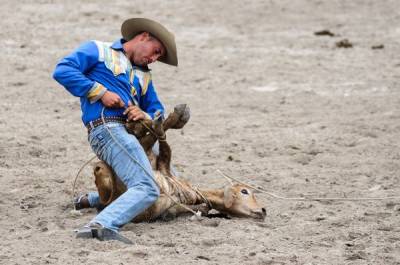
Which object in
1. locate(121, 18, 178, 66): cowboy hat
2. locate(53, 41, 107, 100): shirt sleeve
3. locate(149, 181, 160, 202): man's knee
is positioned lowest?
locate(149, 181, 160, 202): man's knee

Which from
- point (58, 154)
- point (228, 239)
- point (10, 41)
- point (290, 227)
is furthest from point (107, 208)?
point (10, 41)

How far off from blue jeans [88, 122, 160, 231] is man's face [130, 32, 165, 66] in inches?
16.8

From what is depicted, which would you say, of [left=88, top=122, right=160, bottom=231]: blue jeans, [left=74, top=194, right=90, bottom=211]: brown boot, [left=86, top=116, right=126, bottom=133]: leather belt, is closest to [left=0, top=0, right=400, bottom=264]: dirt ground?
[left=74, top=194, right=90, bottom=211]: brown boot

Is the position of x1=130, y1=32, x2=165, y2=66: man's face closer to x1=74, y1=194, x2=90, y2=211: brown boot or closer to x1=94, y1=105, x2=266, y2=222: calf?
x1=94, y1=105, x2=266, y2=222: calf

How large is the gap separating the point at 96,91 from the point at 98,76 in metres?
0.18

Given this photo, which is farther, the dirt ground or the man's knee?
the man's knee

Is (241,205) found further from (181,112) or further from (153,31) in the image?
(153,31)

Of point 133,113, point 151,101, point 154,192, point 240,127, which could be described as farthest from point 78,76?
point 240,127

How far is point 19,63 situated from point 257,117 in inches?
112

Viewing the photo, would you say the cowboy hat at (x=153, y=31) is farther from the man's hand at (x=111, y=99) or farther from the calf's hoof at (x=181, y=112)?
the man's hand at (x=111, y=99)

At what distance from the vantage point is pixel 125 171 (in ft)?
17.1

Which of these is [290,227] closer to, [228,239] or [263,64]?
[228,239]

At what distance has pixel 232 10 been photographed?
1306 centimetres

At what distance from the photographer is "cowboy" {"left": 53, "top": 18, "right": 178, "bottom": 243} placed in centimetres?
508
